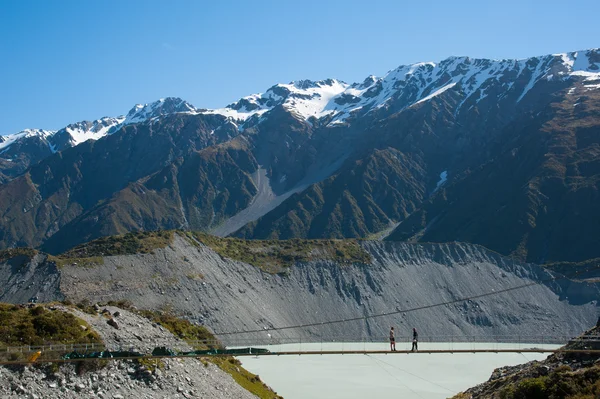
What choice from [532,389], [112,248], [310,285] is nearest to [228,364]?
[532,389]

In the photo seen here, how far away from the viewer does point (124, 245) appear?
77500mm

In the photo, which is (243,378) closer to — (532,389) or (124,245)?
(532,389)

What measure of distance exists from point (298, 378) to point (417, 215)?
143108 mm

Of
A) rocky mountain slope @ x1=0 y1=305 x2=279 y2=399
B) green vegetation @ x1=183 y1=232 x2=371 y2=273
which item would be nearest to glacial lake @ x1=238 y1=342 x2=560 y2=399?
rocky mountain slope @ x1=0 y1=305 x2=279 y2=399

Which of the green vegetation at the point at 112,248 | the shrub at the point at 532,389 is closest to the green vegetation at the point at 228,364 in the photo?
the shrub at the point at 532,389

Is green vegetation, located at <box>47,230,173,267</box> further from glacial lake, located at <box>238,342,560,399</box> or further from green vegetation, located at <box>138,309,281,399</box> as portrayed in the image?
green vegetation, located at <box>138,309,281,399</box>

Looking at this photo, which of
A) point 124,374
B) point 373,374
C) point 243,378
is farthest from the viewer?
point 373,374

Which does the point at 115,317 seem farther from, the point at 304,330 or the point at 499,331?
the point at 499,331

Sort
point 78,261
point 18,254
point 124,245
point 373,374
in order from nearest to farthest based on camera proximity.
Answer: point 373,374
point 78,261
point 18,254
point 124,245

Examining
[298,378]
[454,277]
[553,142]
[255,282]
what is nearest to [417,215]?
[553,142]

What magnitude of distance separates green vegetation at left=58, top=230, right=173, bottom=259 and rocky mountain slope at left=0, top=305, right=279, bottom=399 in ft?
126

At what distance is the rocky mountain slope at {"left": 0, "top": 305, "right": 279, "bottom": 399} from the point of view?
2606 cm

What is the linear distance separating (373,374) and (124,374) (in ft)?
104

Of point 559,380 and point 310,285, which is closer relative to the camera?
point 559,380
